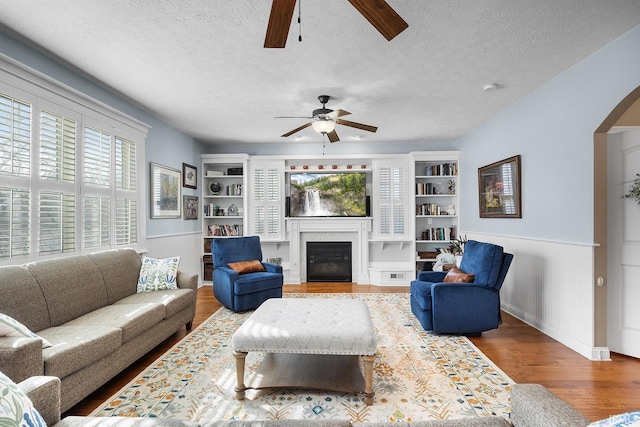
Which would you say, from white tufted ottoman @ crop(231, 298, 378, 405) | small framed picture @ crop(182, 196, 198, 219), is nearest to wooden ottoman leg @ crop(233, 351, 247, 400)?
white tufted ottoman @ crop(231, 298, 378, 405)

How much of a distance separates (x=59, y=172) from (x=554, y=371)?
182 inches

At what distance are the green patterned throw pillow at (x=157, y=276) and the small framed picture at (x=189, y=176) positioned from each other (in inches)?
82.3

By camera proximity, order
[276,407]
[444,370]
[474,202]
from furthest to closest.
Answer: [474,202]
[444,370]
[276,407]

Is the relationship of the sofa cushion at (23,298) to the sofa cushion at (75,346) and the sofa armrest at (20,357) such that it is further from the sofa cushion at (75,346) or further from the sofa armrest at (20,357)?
the sofa armrest at (20,357)

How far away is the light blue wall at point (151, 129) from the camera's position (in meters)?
2.68

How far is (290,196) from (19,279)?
14.1ft

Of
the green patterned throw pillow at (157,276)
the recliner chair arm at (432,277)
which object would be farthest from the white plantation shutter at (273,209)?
the recliner chair arm at (432,277)

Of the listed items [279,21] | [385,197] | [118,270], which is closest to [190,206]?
[118,270]

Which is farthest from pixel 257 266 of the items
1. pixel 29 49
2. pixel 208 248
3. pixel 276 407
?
pixel 29 49

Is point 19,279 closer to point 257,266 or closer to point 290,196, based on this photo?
point 257,266

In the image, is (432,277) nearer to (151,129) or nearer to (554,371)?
(554,371)

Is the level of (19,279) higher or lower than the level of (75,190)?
lower

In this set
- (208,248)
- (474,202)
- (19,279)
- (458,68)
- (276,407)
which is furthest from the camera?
(208,248)

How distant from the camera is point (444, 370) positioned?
2.64 m
